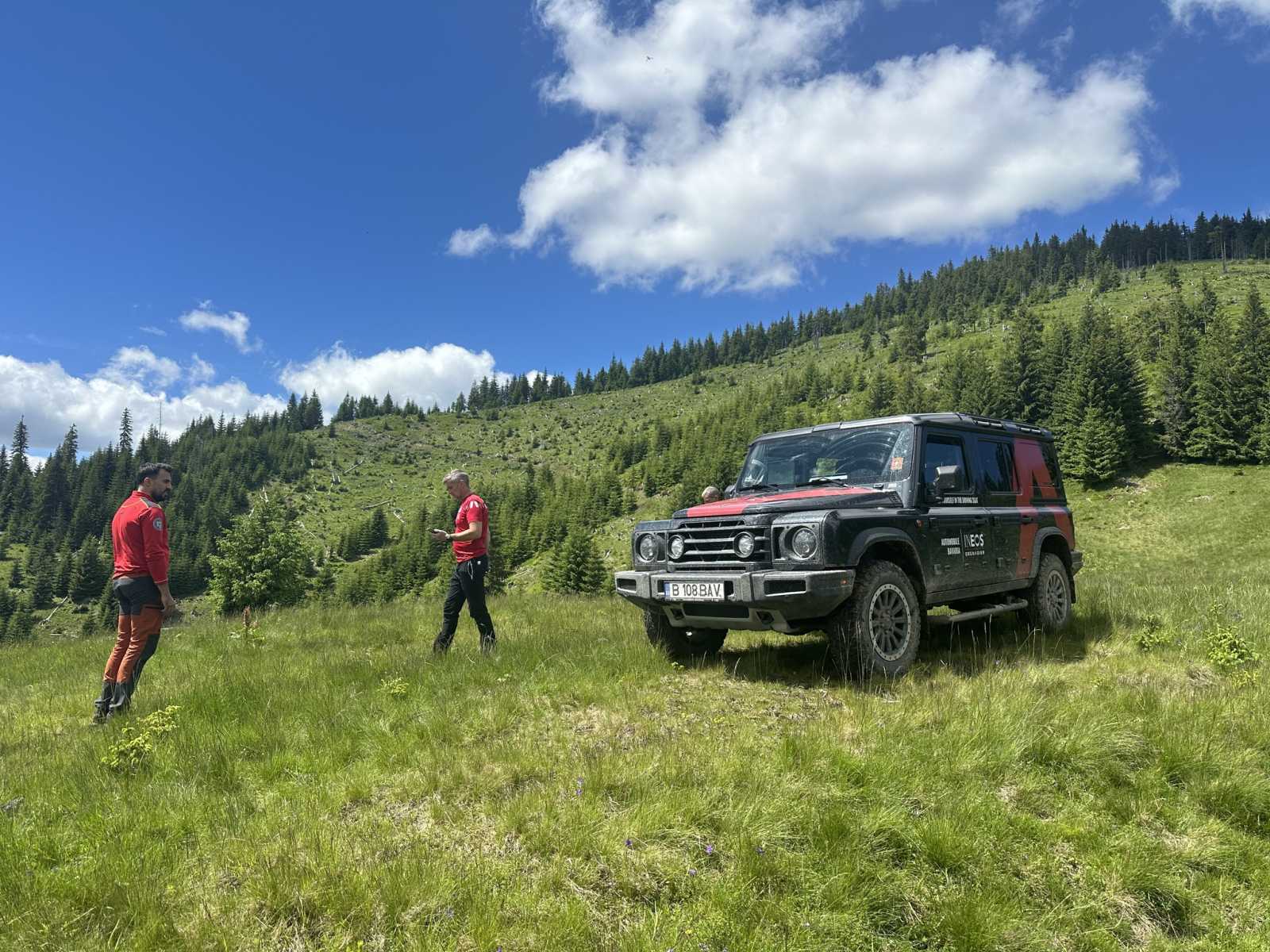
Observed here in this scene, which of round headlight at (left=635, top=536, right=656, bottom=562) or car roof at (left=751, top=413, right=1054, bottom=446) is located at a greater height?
car roof at (left=751, top=413, right=1054, bottom=446)

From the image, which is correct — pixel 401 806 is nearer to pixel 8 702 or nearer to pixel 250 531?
pixel 8 702

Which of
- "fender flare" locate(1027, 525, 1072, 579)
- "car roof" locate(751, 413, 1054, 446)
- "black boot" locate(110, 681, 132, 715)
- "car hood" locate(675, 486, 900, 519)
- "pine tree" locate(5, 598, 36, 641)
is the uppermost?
"car roof" locate(751, 413, 1054, 446)

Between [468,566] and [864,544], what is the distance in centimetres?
428

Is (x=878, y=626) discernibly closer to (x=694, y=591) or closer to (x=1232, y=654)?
(x=694, y=591)

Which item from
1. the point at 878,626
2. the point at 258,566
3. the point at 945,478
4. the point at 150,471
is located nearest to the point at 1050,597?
the point at 945,478

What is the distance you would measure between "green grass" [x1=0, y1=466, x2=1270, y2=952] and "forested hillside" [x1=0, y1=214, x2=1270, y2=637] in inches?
1602

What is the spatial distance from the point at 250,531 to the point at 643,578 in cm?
3999

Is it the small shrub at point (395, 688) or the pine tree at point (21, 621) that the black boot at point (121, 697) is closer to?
the small shrub at point (395, 688)

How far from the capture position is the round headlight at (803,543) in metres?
5.23

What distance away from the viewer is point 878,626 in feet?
18.5

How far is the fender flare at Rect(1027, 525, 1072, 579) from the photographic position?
7.74 meters

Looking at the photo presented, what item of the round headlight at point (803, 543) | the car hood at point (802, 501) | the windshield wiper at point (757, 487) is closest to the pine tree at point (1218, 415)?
the windshield wiper at point (757, 487)

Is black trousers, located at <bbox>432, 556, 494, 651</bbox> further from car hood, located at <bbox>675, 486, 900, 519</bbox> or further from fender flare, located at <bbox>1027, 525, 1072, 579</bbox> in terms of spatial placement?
fender flare, located at <bbox>1027, 525, 1072, 579</bbox>

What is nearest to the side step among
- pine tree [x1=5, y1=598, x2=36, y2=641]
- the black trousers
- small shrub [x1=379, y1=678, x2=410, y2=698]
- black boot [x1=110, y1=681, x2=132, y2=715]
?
the black trousers
